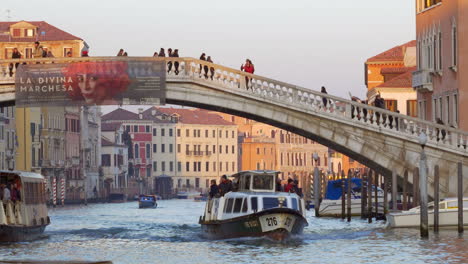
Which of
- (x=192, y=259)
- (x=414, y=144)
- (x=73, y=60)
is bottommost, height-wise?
(x=192, y=259)

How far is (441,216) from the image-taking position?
3528 cm

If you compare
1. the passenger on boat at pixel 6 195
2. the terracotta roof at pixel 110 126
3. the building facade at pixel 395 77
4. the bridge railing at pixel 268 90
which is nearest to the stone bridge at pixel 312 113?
the bridge railing at pixel 268 90

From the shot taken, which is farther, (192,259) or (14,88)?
(14,88)

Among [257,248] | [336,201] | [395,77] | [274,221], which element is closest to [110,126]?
[395,77]

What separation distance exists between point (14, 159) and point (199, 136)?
238 feet

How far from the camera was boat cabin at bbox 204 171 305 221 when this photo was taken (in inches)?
1323

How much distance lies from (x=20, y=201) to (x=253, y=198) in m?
5.60

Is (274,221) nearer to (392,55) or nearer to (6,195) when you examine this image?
(6,195)

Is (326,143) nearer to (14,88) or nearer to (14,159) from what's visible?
(14,88)

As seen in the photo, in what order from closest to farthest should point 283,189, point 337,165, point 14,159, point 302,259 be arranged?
1. point 302,259
2. point 283,189
3. point 14,159
4. point 337,165

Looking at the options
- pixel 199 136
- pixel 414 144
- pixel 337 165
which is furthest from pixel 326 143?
pixel 199 136

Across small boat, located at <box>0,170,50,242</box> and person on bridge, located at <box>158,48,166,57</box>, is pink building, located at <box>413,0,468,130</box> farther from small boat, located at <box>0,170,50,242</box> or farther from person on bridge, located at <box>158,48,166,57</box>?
small boat, located at <box>0,170,50,242</box>

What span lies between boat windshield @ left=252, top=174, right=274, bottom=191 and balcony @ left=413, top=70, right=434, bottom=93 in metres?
10.2

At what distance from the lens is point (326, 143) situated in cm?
3931
